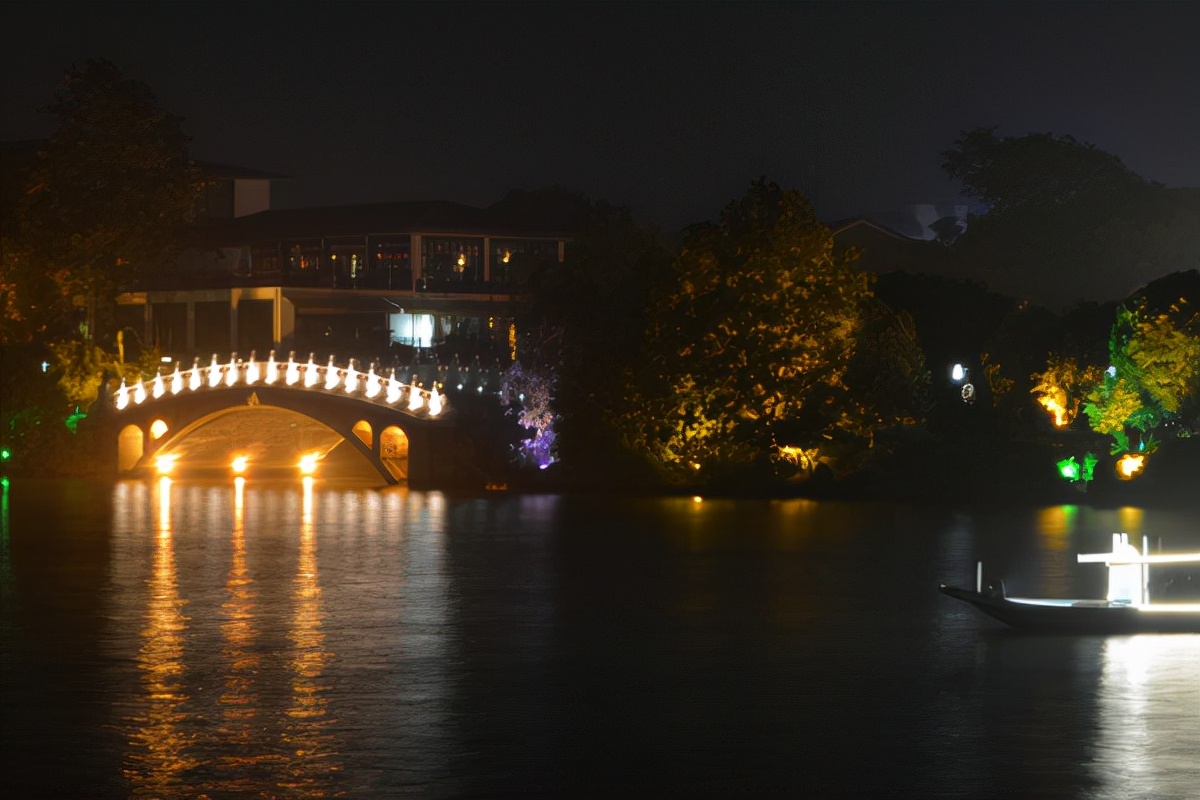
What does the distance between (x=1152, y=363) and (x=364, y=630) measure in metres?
33.5

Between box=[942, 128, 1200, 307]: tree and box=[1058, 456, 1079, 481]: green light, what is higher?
box=[942, 128, 1200, 307]: tree

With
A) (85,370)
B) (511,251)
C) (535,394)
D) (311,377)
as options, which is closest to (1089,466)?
(535,394)

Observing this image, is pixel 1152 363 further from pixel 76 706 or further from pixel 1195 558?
pixel 76 706

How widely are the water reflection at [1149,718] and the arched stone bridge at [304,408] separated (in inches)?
1417

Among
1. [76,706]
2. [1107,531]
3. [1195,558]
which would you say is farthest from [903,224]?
[76,706]

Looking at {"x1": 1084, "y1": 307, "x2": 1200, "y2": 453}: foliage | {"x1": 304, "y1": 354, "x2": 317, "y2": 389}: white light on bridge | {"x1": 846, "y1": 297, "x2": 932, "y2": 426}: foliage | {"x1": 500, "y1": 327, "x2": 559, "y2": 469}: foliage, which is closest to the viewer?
{"x1": 1084, "y1": 307, "x2": 1200, "y2": 453}: foliage

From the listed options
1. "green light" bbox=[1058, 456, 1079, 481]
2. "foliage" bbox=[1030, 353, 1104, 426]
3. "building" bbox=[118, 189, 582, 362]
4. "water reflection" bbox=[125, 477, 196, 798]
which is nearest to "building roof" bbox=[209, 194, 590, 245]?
"building" bbox=[118, 189, 582, 362]

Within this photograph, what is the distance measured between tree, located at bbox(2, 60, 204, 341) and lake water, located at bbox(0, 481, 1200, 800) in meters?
26.3

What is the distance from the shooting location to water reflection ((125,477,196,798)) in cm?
1722

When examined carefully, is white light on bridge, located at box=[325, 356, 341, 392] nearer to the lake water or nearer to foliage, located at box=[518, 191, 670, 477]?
foliage, located at box=[518, 191, 670, 477]

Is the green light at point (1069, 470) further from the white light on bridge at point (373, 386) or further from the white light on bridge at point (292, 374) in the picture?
the white light on bridge at point (292, 374)

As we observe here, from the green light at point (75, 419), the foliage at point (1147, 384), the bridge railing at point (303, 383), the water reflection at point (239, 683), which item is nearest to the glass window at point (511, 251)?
the bridge railing at point (303, 383)

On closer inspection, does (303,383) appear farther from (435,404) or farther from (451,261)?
(451,261)

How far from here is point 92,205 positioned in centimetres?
6838
